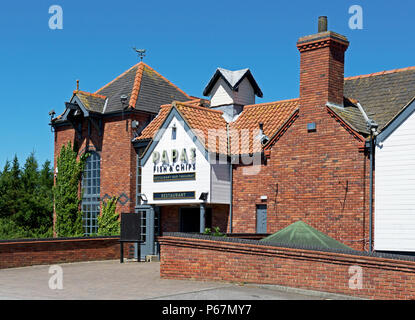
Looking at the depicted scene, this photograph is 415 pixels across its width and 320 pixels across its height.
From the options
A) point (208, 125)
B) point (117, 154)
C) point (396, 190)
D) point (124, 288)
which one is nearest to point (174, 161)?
point (208, 125)

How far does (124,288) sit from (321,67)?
11171mm

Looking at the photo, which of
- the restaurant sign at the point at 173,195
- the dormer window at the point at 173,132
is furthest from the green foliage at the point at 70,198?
the dormer window at the point at 173,132

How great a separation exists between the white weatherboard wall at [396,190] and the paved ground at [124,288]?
622 centimetres

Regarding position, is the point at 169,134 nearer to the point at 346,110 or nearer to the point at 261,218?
the point at 261,218

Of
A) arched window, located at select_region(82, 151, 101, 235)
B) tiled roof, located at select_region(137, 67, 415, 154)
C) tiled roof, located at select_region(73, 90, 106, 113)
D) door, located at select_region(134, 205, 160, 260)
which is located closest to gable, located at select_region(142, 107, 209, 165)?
tiled roof, located at select_region(137, 67, 415, 154)

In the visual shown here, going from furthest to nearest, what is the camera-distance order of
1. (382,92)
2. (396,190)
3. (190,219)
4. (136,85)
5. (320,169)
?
(136,85) < (190,219) < (382,92) < (320,169) < (396,190)

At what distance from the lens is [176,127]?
26922 millimetres

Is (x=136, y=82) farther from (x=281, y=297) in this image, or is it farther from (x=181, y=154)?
(x=281, y=297)

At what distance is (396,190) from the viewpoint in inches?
798

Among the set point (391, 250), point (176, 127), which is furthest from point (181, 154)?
point (391, 250)

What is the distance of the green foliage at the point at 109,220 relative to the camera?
101 ft

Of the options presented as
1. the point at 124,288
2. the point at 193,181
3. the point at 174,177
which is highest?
the point at 174,177

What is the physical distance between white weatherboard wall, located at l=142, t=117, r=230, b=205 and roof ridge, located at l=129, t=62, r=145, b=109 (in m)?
3.96

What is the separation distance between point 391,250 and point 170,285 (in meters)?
8.03
